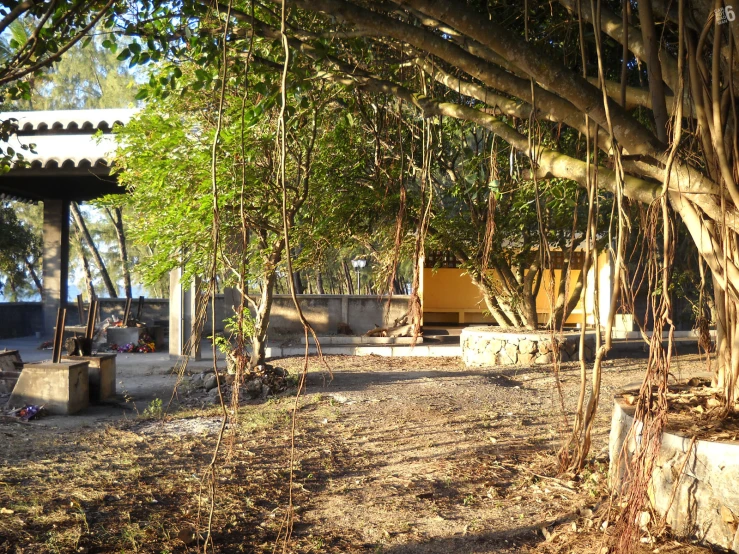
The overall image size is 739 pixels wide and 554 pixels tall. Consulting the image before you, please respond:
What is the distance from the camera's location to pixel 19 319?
18547 millimetres

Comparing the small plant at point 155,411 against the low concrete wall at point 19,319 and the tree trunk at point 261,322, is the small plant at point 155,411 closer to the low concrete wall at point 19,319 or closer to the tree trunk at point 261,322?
the tree trunk at point 261,322

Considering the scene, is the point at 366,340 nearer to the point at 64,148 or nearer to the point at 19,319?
the point at 64,148

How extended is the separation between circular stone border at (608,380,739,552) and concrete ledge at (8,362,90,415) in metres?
5.87

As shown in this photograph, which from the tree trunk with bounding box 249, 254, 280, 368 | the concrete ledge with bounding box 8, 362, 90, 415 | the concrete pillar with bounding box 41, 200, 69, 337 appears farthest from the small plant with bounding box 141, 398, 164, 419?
the concrete pillar with bounding box 41, 200, 69, 337

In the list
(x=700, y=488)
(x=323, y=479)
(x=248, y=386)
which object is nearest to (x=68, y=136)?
(x=248, y=386)

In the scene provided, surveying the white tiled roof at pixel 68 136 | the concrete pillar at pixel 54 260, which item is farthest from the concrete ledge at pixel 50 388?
the concrete pillar at pixel 54 260

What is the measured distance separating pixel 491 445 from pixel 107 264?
3379 centimetres

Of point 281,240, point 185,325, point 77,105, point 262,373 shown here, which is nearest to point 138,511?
point 281,240

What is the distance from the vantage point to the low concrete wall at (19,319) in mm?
17766

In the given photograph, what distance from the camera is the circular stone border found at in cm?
319

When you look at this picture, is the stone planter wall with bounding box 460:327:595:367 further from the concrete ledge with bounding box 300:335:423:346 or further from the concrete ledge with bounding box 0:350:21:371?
the concrete ledge with bounding box 0:350:21:371

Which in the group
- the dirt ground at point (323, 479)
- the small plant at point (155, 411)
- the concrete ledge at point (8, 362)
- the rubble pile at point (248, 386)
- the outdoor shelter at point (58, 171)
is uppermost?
the outdoor shelter at point (58, 171)

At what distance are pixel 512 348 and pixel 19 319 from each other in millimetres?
14229

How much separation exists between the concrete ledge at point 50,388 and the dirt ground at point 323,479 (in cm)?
39
